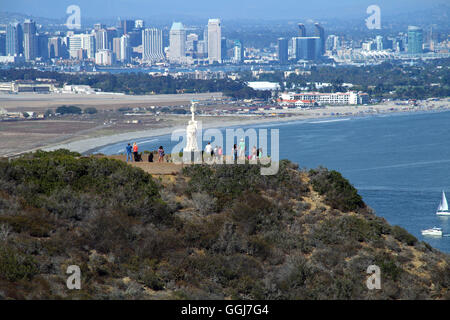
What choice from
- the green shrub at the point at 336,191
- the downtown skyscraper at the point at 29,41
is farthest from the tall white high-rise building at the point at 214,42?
the green shrub at the point at 336,191

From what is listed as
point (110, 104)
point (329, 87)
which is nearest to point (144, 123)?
point (110, 104)

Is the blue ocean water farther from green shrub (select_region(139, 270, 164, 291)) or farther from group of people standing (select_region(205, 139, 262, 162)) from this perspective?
green shrub (select_region(139, 270, 164, 291))

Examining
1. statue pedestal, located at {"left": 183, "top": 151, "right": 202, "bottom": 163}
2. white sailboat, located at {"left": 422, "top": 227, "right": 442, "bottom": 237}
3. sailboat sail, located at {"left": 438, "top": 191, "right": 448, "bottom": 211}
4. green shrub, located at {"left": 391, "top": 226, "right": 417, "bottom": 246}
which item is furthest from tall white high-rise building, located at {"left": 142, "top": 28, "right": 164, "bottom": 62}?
green shrub, located at {"left": 391, "top": 226, "right": 417, "bottom": 246}

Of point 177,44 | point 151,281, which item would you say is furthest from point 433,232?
point 177,44

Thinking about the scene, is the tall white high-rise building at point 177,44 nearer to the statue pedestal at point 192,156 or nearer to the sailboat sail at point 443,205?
the sailboat sail at point 443,205

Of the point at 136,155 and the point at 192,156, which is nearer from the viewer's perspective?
the point at 192,156

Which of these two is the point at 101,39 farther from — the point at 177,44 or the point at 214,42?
the point at 214,42
